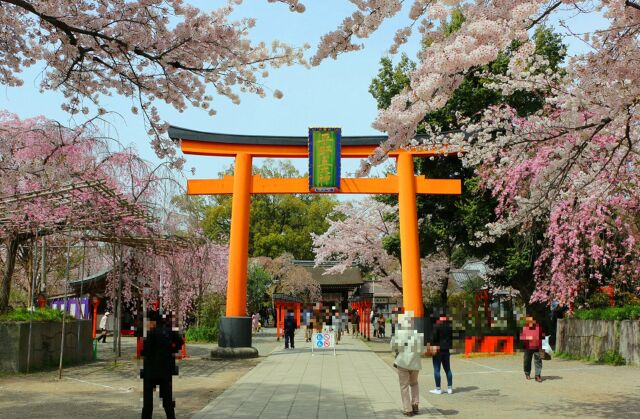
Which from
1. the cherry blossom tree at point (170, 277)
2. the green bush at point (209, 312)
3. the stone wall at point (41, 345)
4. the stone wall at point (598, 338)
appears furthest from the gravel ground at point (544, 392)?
the green bush at point (209, 312)

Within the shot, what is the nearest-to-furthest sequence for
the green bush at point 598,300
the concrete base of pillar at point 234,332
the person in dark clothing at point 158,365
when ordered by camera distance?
the person in dark clothing at point 158,365
the green bush at point 598,300
the concrete base of pillar at point 234,332

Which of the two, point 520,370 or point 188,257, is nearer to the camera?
point 520,370

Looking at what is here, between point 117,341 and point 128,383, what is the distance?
625cm

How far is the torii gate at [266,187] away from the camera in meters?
18.7

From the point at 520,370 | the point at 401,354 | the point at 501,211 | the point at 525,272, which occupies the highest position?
the point at 501,211

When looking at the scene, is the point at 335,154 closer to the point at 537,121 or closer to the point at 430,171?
the point at 430,171

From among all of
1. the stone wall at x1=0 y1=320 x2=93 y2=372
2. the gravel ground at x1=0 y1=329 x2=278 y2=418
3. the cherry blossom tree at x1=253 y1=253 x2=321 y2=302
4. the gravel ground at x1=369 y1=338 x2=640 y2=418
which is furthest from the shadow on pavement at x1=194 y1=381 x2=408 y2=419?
the cherry blossom tree at x1=253 y1=253 x2=321 y2=302

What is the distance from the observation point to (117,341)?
17.7 m

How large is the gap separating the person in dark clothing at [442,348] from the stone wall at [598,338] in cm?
649

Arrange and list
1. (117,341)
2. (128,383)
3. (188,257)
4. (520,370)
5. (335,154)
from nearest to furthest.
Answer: (128,383), (520,370), (117,341), (335,154), (188,257)

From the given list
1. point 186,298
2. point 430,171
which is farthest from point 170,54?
point 186,298

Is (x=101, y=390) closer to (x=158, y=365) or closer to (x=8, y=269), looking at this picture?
(x=158, y=365)

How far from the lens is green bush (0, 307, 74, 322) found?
1362 cm

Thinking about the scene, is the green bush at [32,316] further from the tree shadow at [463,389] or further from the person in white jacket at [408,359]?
the tree shadow at [463,389]
